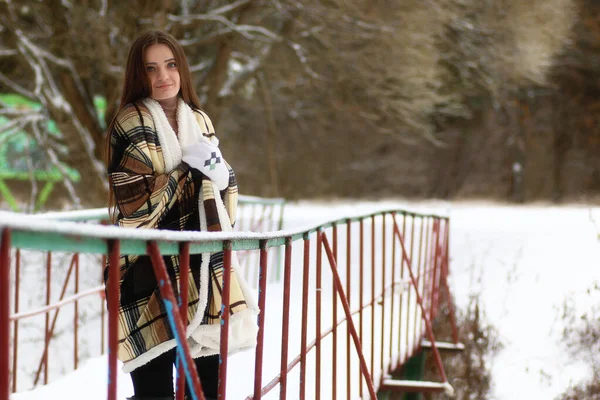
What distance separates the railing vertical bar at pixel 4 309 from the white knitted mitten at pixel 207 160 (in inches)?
49.5

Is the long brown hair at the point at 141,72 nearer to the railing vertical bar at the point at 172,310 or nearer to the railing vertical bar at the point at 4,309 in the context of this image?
the railing vertical bar at the point at 172,310

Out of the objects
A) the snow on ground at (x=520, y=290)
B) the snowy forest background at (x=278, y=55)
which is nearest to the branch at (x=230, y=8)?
the snowy forest background at (x=278, y=55)

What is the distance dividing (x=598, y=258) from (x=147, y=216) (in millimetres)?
8026

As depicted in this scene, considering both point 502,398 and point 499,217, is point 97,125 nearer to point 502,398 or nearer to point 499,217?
point 502,398

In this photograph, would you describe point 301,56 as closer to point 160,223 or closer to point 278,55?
point 278,55

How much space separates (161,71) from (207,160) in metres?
0.39

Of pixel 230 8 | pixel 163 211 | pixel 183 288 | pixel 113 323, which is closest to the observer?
pixel 113 323

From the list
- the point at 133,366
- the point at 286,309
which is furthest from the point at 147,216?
the point at 286,309

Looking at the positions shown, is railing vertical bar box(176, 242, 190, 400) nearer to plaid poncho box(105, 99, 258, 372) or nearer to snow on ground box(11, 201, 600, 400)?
plaid poncho box(105, 99, 258, 372)

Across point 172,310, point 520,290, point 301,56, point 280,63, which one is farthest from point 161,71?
point 280,63

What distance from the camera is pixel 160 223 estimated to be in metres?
2.54

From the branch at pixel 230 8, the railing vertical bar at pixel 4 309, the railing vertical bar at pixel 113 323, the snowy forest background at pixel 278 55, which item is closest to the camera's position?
the railing vertical bar at pixel 4 309

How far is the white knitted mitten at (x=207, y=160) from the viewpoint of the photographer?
2.49 meters

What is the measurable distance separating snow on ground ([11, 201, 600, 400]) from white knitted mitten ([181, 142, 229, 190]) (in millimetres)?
1277
